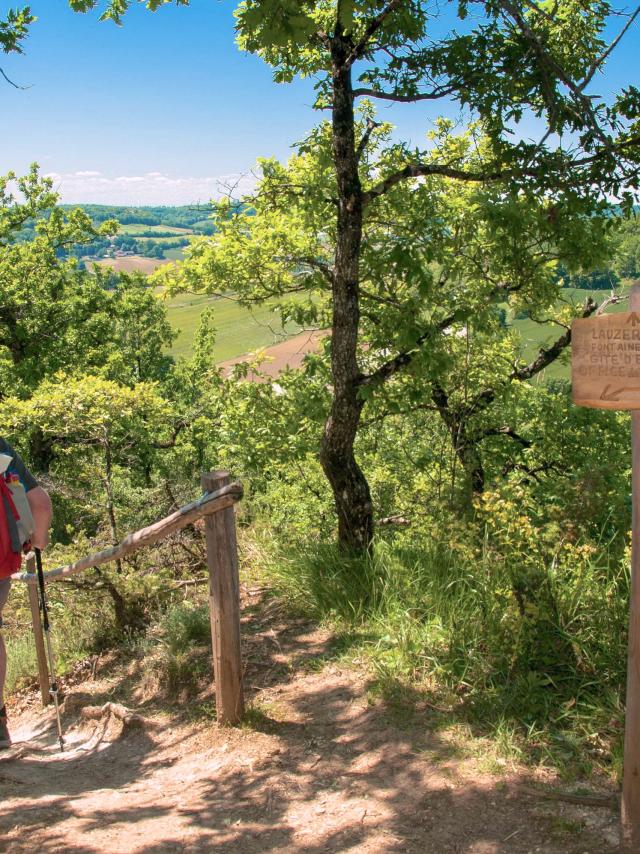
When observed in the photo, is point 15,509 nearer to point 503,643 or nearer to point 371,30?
point 503,643

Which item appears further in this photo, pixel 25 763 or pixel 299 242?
pixel 299 242

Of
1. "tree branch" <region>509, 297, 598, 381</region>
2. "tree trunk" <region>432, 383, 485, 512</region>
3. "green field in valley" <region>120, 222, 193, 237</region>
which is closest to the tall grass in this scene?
"tree trunk" <region>432, 383, 485, 512</region>

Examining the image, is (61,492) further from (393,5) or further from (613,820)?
(613,820)

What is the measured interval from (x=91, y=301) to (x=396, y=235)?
1436cm

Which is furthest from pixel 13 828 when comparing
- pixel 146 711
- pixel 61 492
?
pixel 61 492

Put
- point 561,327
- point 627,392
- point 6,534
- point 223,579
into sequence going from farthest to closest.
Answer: point 561,327
point 223,579
point 6,534
point 627,392

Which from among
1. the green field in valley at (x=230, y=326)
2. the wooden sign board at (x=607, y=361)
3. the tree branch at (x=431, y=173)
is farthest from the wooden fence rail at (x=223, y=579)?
the green field in valley at (x=230, y=326)

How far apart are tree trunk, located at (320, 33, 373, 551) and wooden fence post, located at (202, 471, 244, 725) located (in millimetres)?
1575

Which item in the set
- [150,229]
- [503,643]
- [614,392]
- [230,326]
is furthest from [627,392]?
[150,229]

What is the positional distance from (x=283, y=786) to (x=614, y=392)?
2.40 metres

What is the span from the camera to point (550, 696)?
11.9 feet

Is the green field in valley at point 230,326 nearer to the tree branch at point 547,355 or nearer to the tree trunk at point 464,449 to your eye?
the tree trunk at point 464,449

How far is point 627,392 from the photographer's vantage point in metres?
2.64

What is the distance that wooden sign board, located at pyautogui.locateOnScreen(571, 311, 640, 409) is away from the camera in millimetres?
2637
